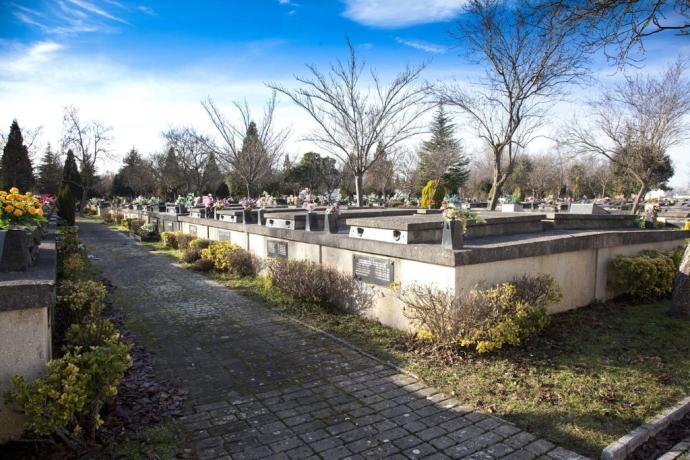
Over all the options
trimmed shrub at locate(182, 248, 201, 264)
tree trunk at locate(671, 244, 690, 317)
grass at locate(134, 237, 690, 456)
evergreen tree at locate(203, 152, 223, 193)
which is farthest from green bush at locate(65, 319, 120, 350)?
evergreen tree at locate(203, 152, 223, 193)

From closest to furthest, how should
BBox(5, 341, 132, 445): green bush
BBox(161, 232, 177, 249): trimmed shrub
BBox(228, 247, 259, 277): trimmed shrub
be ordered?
BBox(5, 341, 132, 445): green bush → BBox(228, 247, 259, 277): trimmed shrub → BBox(161, 232, 177, 249): trimmed shrub

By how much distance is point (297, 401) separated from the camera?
4.32 metres

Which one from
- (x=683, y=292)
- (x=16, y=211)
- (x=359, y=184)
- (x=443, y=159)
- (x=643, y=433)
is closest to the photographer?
(x=643, y=433)

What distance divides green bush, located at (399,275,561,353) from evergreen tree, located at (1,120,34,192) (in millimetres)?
41133

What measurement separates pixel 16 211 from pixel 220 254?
6.64 metres

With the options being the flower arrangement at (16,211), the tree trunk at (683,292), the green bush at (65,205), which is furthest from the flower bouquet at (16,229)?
the green bush at (65,205)

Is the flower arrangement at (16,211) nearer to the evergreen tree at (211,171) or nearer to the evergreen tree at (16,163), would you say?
the evergreen tree at (211,171)

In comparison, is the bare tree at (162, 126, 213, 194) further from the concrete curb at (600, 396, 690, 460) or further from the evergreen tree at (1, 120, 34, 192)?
the concrete curb at (600, 396, 690, 460)

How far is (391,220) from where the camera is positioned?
23.2ft

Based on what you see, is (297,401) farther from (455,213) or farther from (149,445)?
(455,213)

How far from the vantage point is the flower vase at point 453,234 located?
5.88 m

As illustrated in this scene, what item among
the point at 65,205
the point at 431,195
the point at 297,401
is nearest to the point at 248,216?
the point at 297,401

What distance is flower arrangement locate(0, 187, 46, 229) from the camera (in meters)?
4.55

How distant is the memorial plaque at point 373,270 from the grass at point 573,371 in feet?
2.19
